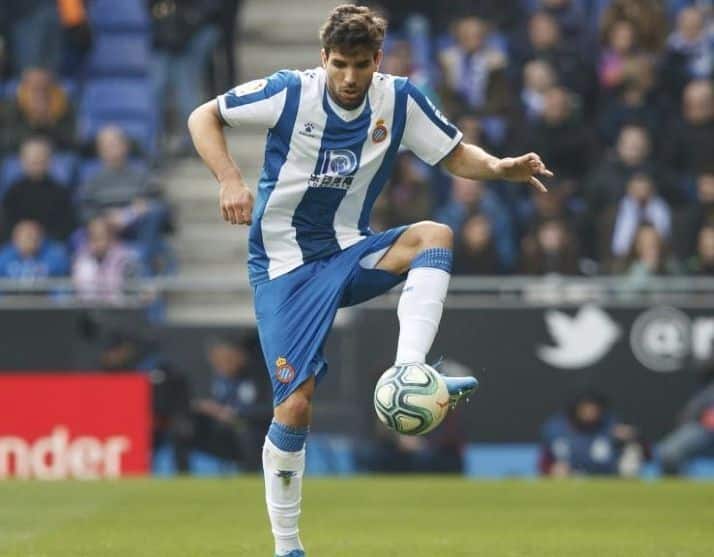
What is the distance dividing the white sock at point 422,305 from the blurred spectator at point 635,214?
28.9 feet

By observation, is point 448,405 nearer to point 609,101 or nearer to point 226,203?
point 226,203

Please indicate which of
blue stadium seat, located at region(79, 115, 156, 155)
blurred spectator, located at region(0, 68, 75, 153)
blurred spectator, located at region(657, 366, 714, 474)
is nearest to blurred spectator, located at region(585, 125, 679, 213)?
blurred spectator, located at region(657, 366, 714, 474)

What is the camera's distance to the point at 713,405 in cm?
1578

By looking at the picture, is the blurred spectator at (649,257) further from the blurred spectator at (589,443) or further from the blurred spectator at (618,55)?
the blurred spectator at (618,55)

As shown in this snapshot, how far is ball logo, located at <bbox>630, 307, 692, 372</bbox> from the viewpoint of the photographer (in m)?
15.9

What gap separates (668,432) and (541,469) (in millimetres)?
1143

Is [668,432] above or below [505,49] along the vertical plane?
below

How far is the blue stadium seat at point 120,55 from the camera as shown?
2059 centimetres

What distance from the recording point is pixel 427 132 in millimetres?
8805

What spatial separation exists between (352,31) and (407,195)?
9681 millimetres

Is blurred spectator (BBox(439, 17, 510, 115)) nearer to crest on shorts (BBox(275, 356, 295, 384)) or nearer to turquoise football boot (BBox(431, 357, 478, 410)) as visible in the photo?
crest on shorts (BBox(275, 356, 295, 384))

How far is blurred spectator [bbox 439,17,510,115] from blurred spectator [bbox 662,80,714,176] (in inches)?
68.4

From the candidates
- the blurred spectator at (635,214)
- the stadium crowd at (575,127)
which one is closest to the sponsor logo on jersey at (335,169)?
the stadium crowd at (575,127)

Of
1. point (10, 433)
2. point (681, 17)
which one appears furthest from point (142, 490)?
point (681, 17)
